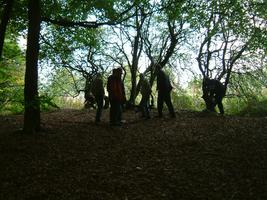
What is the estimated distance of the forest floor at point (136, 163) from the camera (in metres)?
5.93

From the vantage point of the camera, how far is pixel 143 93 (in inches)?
561

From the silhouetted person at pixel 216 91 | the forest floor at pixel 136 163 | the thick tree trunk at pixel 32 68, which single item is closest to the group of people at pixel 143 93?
the silhouetted person at pixel 216 91

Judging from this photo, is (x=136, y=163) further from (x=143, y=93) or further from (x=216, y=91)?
(x=216, y=91)

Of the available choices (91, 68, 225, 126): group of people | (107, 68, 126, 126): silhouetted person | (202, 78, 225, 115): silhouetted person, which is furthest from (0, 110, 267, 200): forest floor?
(202, 78, 225, 115): silhouetted person

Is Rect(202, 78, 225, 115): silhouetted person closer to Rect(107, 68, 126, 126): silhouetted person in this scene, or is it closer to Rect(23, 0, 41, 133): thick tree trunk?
Rect(107, 68, 126, 126): silhouetted person

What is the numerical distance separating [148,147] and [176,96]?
22.4 m

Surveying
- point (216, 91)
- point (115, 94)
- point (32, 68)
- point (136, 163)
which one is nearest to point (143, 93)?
point (115, 94)

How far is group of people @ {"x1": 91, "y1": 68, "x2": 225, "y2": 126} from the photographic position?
12.2m

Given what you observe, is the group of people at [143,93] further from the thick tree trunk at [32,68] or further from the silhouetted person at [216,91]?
the thick tree trunk at [32,68]

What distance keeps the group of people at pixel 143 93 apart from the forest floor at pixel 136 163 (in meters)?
1.36

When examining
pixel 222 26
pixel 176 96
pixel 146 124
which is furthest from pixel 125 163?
pixel 176 96

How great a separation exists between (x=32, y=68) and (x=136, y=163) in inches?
180

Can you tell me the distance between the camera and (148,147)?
8875mm

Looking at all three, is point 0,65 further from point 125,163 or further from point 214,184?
point 214,184
